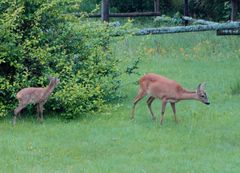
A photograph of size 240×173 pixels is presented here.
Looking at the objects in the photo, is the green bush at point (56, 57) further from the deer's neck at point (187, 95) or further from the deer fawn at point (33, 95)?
the deer's neck at point (187, 95)

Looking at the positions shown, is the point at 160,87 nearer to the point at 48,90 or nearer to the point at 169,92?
the point at 169,92

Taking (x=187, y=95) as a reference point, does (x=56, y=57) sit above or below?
above

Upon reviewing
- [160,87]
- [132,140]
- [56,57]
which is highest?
[56,57]

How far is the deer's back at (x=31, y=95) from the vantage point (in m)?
12.1

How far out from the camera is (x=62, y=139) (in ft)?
36.1

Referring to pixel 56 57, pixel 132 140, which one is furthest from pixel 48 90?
pixel 132 140

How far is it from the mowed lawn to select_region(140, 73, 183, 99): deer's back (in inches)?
18.1

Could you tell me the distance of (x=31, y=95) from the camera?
12094 mm

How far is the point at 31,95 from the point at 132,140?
210 cm

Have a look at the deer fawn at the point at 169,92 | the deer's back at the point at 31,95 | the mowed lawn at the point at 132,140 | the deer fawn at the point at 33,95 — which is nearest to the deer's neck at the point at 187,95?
the deer fawn at the point at 169,92

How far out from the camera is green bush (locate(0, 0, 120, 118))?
12.6 m

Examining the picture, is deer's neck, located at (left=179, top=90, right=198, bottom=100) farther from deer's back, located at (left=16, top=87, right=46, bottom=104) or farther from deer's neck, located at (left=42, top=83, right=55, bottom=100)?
deer's back, located at (left=16, top=87, right=46, bottom=104)

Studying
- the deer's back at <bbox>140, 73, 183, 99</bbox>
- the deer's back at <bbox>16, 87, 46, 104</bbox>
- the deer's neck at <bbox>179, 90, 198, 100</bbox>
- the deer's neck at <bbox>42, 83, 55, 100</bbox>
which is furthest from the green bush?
the deer's neck at <bbox>179, 90, 198, 100</bbox>

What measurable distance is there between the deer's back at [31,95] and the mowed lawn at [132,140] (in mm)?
401
